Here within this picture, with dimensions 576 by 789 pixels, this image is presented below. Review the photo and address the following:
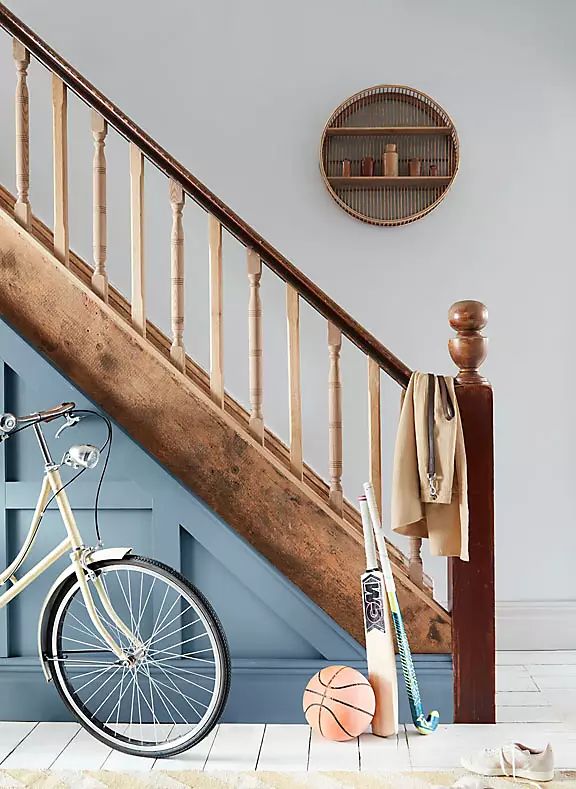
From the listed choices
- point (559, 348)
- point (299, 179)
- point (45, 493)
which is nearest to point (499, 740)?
point (45, 493)

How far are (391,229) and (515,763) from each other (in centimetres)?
230

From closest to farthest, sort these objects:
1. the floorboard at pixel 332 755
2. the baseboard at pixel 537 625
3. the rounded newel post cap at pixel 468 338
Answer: the floorboard at pixel 332 755 < the rounded newel post cap at pixel 468 338 < the baseboard at pixel 537 625

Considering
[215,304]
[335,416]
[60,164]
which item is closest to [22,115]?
[60,164]

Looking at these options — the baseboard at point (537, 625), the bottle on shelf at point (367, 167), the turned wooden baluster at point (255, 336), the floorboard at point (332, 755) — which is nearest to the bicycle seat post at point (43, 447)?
the turned wooden baluster at point (255, 336)

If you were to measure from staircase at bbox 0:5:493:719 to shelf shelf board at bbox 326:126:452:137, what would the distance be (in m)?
1.29

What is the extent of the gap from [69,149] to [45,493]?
1912 mm

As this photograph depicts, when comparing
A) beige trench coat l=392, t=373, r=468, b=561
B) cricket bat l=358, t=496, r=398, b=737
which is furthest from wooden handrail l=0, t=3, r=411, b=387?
cricket bat l=358, t=496, r=398, b=737

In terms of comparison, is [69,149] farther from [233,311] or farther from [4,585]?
[4,585]

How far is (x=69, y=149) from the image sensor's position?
385cm

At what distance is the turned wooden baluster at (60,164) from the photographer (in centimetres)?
268

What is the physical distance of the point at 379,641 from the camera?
258 centimetres

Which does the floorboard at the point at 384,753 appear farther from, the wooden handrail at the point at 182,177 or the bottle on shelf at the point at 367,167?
the bottle on shelf at the point at 367,167

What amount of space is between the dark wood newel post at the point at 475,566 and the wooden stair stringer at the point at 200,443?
3.3 inches

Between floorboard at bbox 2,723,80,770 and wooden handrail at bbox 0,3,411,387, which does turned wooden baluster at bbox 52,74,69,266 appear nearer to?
wooden handrail at bbox 0,3,411,387
